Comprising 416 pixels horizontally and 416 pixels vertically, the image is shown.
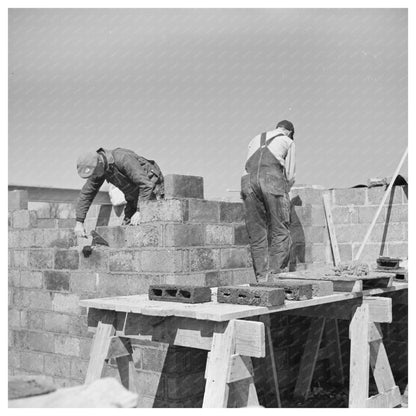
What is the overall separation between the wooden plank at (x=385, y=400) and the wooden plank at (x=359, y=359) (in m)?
0.07

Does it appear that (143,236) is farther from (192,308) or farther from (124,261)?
(192,308)

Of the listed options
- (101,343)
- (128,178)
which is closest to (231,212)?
(128,178)

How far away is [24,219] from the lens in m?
7.24

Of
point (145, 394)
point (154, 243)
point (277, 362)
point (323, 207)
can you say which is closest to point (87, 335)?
point (145, 394)

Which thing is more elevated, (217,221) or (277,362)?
(217,221)

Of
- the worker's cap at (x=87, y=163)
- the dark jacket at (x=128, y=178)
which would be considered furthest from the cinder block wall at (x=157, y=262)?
the worker's cap at (x=87, y=163)

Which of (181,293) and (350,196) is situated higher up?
(350,196)

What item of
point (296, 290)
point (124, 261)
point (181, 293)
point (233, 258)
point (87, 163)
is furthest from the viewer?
point (87, 163)

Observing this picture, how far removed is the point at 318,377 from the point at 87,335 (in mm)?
2747

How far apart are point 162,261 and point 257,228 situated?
117 centimetres

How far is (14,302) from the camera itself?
7.23m

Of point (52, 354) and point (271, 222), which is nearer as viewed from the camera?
point (271, 222)

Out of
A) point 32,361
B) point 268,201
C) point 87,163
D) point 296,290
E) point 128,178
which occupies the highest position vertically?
point 87,163
